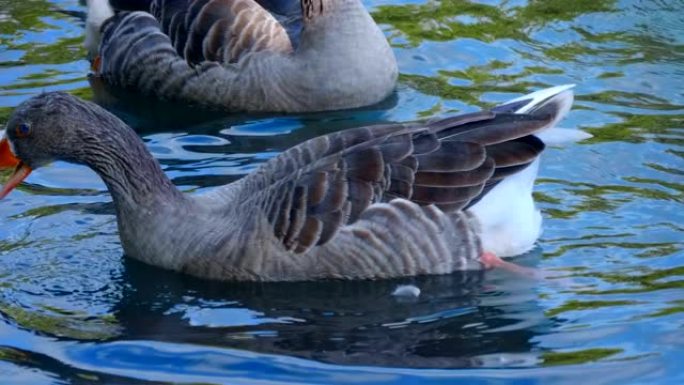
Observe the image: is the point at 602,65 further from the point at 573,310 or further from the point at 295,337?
the point at 295,337

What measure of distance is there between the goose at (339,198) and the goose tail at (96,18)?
4311 millimetres

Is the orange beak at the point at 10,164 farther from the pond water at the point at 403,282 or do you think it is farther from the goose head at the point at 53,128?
the pond water at the point at 403,282

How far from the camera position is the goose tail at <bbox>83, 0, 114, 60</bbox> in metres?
13.2

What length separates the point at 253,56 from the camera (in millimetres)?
12273

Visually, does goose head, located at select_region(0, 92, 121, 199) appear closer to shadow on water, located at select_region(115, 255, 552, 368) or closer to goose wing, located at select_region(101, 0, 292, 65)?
shadow on water, located at select_region(115, 255, 552, 368)

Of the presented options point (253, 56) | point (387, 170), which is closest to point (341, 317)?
point (387, 170)

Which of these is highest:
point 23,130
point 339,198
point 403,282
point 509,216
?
point 23,130

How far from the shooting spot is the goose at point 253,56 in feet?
39.5

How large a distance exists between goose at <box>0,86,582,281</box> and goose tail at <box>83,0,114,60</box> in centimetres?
431

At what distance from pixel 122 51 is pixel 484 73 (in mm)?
3240

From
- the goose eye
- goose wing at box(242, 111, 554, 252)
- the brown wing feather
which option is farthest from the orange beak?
the brown wing feather

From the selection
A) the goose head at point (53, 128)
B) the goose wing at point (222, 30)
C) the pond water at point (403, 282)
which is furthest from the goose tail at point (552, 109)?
the goose wing at point (222, 30)

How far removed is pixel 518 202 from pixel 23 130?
3102mm

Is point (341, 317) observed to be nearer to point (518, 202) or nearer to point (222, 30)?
point (518, 202)
